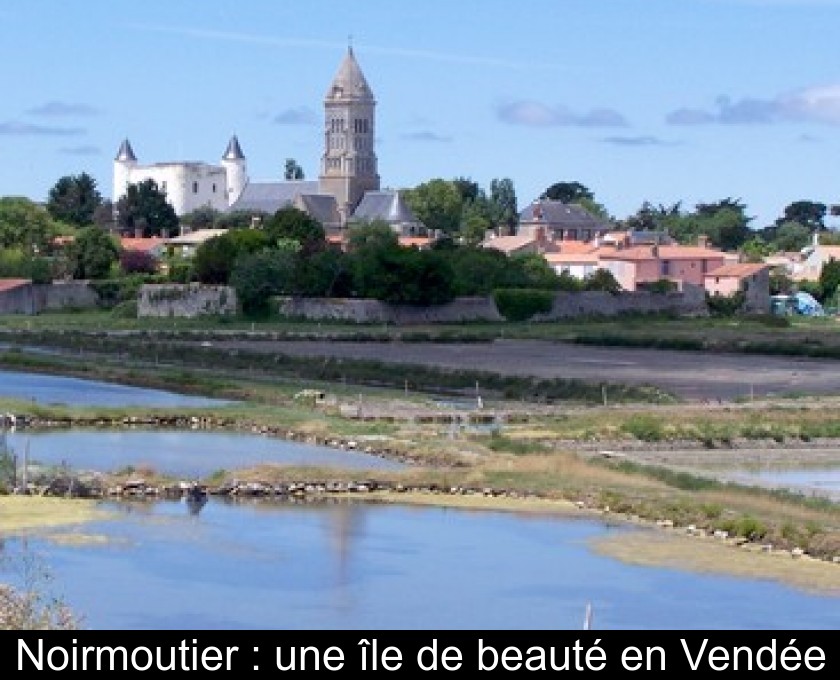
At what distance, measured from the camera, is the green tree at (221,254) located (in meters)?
96.1

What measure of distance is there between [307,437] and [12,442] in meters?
6.07

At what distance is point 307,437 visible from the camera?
4675 centimetres

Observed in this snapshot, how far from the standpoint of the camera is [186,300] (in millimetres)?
93750

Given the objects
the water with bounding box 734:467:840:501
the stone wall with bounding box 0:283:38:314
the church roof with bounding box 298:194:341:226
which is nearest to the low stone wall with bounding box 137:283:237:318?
the stone wall with bounding box 0:283:38:314

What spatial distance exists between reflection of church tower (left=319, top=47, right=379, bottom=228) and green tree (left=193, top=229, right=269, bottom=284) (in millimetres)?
49815

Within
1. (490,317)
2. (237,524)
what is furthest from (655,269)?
(237,524)

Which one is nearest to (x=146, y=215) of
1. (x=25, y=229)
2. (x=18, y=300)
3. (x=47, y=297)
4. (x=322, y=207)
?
(x=322, y=207)

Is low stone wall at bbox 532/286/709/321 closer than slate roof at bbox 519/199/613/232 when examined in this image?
Yes

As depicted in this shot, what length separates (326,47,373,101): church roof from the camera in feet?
537

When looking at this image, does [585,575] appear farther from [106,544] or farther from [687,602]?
[106,544]

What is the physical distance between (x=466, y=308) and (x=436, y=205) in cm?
6477

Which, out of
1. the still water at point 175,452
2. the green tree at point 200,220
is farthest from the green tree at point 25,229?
the still water at point 175,452

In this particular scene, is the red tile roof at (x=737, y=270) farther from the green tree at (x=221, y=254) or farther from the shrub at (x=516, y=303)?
the green tree at (x=221, y=254)

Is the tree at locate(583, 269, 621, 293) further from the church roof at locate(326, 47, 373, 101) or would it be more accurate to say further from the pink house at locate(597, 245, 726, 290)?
the church roof at locate(326, 47, 373, 101)
